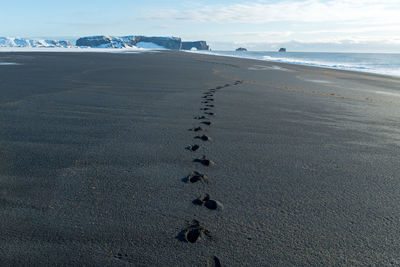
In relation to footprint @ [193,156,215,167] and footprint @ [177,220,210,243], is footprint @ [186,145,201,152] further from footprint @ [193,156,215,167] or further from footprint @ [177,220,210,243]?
footprint @ [177,220,210,243]

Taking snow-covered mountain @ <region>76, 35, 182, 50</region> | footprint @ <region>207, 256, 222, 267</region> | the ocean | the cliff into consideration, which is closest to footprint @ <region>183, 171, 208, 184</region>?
footprint @ <region>207, 256, 222, 267</region>

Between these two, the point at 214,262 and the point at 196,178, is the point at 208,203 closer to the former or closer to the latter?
the point at 196,178

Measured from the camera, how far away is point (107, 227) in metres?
1.56

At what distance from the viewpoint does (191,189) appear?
2.02 meters

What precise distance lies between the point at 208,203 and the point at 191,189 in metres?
0.21

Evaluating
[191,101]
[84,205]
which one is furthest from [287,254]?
[191,101]

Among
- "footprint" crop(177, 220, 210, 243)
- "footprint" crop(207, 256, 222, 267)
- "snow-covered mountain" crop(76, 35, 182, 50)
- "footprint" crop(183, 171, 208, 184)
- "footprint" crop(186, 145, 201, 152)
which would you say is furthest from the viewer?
"snow-covered mountain" crop(76, 35, 182, 50)

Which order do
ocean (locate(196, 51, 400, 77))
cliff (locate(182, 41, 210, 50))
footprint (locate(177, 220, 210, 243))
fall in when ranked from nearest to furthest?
1. footprint (locate(177, 220, 210, 243))
2. ocean (locate(196, 51, 400, 77))
3. cliff (locate(182, 41, 210, 50))

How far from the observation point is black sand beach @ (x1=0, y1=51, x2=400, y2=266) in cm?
142

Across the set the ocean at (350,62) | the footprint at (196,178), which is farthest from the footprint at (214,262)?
the ocean at (350,62)

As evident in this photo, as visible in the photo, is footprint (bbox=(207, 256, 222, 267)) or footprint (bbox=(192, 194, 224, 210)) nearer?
footprint (bbox=(207, 256, 222, 267))

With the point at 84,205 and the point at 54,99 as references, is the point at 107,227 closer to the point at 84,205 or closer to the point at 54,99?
the point at 84,205

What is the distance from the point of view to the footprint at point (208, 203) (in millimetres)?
1808

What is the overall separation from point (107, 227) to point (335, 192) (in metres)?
1.46
